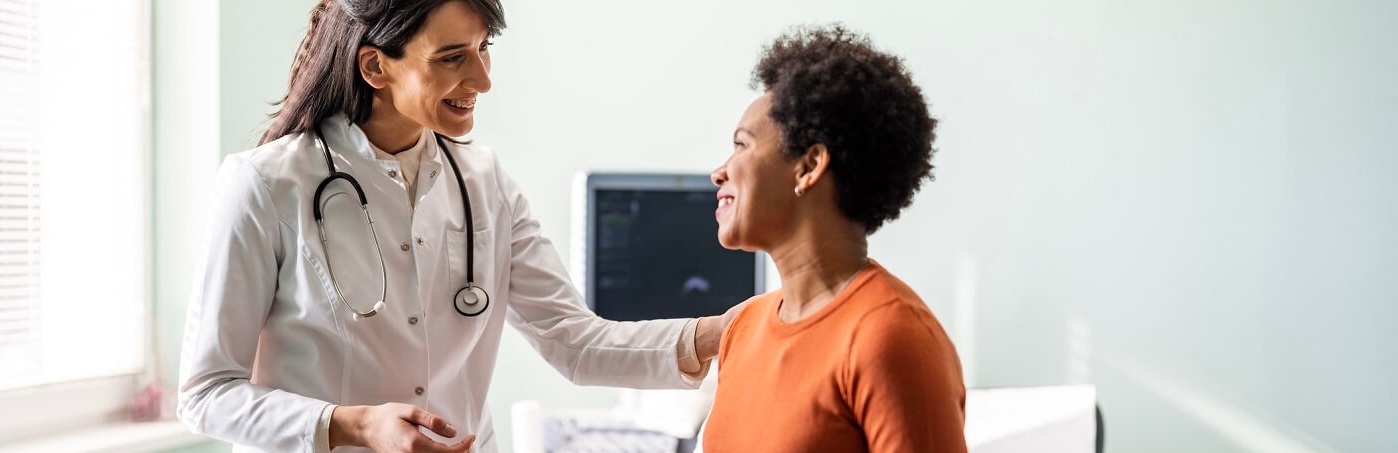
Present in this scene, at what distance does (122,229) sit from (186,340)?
57.7 inches

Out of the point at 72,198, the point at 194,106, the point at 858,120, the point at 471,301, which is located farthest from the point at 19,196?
the point at 858,120

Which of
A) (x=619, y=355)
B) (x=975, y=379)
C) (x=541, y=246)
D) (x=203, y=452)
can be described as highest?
(x=541, y=246)

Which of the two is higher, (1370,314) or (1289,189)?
(1289,189)

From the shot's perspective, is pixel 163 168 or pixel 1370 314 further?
pixel 163 168

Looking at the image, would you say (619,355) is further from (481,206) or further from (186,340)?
(186,340)

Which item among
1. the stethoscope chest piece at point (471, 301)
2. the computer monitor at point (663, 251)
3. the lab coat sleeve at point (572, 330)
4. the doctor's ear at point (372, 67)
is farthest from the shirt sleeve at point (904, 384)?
the computer monitor at point (663, 251)

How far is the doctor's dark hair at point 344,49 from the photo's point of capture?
4.65ft

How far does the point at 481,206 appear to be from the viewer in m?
1.59

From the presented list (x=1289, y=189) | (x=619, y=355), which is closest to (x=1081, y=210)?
(x=1289, y=189)

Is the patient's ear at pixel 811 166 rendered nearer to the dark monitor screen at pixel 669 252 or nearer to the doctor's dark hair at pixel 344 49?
the doctor's dark hair at pixel 344 49

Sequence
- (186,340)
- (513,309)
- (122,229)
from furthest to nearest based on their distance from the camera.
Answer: (122,229) < (513,309) < (186,340)

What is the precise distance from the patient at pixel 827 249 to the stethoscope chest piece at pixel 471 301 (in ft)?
1.57

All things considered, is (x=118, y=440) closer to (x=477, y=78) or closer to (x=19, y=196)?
(x=19, y=196)

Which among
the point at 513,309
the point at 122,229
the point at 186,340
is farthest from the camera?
the point at 122,229
